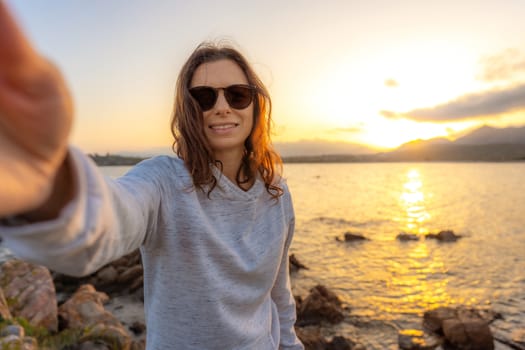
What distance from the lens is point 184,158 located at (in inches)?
76.7

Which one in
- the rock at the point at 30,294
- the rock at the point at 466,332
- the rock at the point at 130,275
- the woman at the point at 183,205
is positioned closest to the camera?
the woman at the point at 183,205

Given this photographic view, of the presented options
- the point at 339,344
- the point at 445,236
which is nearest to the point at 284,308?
the point at 339,344

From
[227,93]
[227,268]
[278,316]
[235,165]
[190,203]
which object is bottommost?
[278,316]

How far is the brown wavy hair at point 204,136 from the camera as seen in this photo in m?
1.93

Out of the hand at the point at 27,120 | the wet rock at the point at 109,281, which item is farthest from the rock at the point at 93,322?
the hand at the point at 27,120

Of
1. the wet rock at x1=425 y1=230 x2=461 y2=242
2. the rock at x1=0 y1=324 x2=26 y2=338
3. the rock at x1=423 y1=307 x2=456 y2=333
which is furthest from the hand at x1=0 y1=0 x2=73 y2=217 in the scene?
the wet rock at x1=425 y1=230 x2=461 y2=242

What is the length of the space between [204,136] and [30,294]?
19.6 feet

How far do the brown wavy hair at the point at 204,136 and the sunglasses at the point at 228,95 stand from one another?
5 centimetres

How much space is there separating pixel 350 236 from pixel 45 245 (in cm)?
1707

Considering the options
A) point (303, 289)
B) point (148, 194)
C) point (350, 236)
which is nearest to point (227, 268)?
point (148, 194)

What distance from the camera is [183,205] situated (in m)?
1.76

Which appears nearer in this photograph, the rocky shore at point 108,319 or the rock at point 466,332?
the rocky shore at point 108,319

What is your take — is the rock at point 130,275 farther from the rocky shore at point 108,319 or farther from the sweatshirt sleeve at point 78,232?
the sweatshirt sleeve at point 78,232

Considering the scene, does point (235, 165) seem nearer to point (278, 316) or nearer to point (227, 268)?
point (227, 268)
